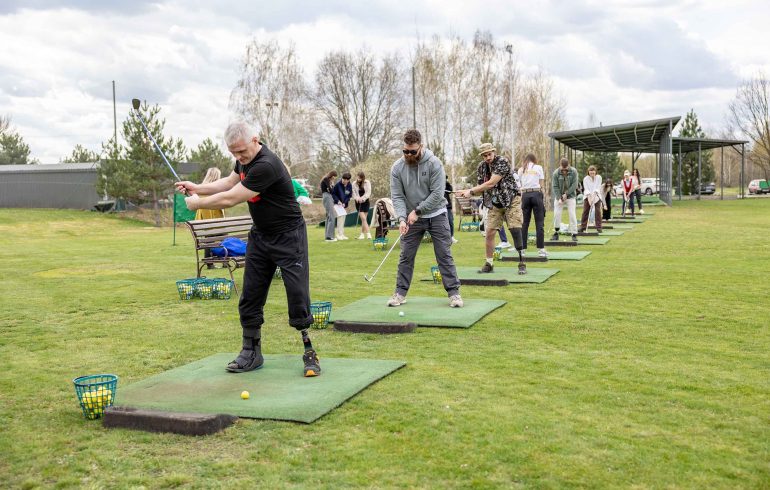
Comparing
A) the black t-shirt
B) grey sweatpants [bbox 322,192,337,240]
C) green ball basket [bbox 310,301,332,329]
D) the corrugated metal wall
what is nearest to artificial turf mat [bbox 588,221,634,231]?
grey sweatpants [bbox 322,192,337,240]

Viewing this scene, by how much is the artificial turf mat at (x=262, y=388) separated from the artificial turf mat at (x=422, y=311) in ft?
6.00

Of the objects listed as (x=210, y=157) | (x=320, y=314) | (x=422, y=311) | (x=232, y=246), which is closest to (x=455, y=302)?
(x=422, y=311)

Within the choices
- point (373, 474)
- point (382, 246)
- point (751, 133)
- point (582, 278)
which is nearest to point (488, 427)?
point (373, 474)

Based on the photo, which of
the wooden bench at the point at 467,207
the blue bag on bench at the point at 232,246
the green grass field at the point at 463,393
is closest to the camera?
the green grass field at the point at 463,393

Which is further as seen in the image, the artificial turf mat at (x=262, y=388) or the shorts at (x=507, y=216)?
the shorts at (x=507, y=216)

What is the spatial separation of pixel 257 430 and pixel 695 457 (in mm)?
2506

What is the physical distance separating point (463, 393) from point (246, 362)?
6.04 feet

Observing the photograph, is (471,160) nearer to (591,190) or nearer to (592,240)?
(591,190)

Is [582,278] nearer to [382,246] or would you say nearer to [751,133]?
[382,246]

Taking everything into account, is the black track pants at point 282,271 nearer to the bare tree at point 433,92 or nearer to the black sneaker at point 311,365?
the black sneaker at point 311,365

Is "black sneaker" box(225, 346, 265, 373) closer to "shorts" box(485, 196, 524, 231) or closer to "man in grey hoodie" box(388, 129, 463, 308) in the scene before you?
"man in grey hoodie" box(388, 129, 463, 308)

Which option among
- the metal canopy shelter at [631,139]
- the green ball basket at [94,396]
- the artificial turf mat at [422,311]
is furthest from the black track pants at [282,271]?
the metal canopy shelter at [631,139]

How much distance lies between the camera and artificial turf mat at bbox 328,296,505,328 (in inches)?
318

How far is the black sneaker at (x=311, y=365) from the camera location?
5.85 metres
